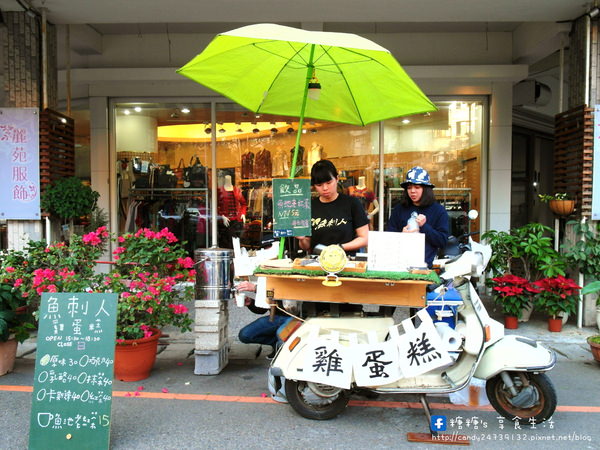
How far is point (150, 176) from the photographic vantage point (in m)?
8.97

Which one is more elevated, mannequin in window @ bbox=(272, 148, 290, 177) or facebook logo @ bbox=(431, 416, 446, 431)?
mannequin in window @ bbox=(272, 148, 290, 177)

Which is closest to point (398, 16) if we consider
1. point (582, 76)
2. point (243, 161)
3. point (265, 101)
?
point (582, 76)

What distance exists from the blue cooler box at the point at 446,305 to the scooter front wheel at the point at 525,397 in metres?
0.52

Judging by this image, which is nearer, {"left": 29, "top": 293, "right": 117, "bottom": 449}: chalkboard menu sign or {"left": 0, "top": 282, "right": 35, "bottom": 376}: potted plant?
{"left": 29, "top": 293, "right": 117, "bottom": 449}: chalkboard menu sign

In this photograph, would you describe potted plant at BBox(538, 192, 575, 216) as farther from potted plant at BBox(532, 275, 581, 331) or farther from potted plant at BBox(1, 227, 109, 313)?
potted plant at BBox(1, 227, 109, 313)

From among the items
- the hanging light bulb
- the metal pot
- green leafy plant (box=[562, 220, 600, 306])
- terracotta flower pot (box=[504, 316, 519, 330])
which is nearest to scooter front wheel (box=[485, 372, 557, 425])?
the metal pot

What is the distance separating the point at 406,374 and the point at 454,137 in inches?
258

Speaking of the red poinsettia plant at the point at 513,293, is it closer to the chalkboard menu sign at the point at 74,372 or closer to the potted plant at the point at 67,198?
the chalkboard menu sign at the point at 74,372

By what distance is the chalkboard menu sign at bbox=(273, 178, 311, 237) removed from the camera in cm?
391

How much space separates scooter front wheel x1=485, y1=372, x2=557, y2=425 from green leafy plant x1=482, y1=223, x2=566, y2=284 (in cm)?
290

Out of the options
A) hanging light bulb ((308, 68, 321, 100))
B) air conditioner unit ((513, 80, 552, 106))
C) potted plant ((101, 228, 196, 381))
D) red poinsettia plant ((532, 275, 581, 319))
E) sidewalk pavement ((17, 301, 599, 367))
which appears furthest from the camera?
air conditioner unit ((513, 80, 552, 106))

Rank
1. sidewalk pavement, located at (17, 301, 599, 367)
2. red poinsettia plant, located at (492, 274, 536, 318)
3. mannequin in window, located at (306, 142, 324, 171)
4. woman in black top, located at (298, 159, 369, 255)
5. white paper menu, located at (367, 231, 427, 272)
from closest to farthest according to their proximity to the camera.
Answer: white paper menu, located at (367, 231, 427, 272) → woman in black top, located at (298, 159, 369, 255) → sidewalk pavement, located at (17, 301, 599, 367) → red poinsettia plant, located at (492, 274, 536, 318) → mannequin in window, located at (306, 142, 324, 171)

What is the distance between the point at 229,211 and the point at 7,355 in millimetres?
4816

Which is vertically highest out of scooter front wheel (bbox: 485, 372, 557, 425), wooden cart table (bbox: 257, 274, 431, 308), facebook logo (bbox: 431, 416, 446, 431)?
wooden cart table (bbox: 257, 274, 431, 308)
